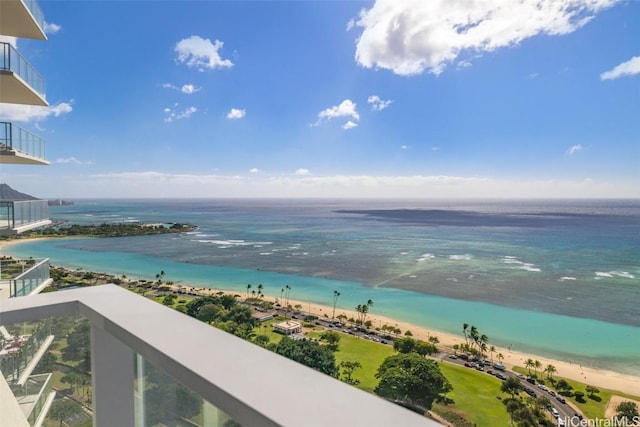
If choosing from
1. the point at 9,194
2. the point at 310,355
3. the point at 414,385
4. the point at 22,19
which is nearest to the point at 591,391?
the point at 414,385

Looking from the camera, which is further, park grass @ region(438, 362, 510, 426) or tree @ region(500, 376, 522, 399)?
tree @ region(500, 376, 522, 399)

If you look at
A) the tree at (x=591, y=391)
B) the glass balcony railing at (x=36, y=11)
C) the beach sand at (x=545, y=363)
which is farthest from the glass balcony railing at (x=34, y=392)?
the beach sand at (x=545, y=363)

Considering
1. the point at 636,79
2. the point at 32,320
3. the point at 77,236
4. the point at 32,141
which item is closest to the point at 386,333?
the point at 32,141

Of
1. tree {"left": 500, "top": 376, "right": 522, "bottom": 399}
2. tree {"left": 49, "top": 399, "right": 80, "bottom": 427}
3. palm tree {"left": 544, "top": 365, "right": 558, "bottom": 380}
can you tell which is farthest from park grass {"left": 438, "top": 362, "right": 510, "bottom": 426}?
tree {"left": 49, "top": 399, "right": 80, "bottom": 427}

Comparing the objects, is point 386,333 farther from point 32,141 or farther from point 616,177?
point 616,177

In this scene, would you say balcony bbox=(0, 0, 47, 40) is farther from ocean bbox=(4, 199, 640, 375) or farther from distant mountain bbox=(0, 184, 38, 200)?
ocean bbox=(4, 199, 640, 375)

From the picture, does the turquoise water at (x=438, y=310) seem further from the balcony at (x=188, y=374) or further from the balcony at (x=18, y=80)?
the balcony at (x=188, y=374)

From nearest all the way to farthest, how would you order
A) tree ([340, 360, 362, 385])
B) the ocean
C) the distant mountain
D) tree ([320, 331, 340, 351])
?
A: the distant mountain, tree ([340, 360, 362, 385]), tree ([320, 331, 340, 351]), the ocean
